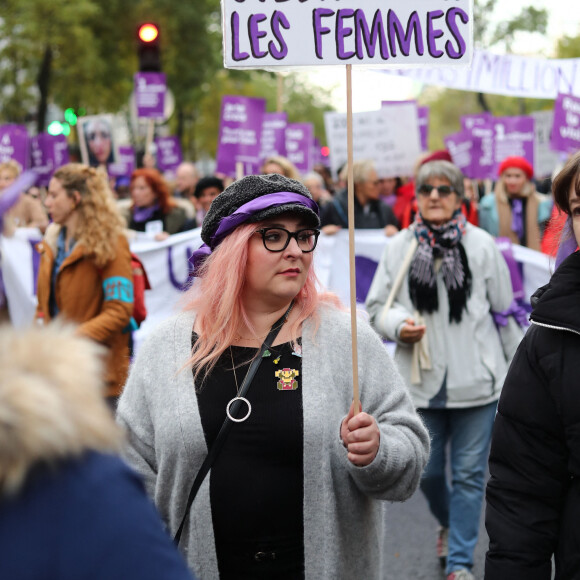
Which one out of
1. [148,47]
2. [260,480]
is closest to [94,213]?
[260,480]

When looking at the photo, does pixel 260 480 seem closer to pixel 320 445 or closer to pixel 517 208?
pixel 320 445

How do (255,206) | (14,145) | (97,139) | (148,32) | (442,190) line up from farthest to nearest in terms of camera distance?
(97,139), (14,145), (148,32), (442,190), (255,206)

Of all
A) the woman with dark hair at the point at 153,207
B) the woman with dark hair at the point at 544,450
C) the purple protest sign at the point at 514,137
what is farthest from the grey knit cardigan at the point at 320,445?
the purple protest sign at the point at 514,137

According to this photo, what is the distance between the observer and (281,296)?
9.02 feet

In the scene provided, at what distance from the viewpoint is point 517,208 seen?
8.68m

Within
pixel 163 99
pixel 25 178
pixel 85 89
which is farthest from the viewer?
pixel 85 89

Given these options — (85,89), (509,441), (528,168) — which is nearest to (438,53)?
(509,441)

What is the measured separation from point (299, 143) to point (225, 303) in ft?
44.5

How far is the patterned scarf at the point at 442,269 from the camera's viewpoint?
4.72m

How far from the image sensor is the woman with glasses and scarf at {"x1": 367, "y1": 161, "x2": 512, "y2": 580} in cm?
471

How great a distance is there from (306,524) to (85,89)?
23.9 metres

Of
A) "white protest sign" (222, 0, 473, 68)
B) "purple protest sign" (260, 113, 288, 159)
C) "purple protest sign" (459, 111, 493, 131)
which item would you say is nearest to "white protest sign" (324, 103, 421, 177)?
"purple protest sign" (459, 111, 493, 131)

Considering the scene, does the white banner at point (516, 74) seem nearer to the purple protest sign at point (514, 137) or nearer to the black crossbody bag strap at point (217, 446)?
the purple protest sign at point (514, 137)

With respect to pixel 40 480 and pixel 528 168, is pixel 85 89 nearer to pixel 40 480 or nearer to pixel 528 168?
pixel 528 168
